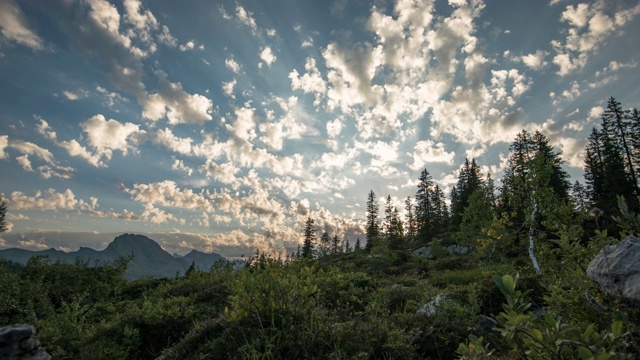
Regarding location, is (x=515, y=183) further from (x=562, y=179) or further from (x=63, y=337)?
(x=562, y=179)

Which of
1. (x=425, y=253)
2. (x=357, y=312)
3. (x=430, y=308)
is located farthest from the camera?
(x=425, y=253)

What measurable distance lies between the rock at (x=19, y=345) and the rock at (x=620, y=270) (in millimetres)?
8676

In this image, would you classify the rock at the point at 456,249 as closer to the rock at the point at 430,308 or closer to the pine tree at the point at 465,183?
the pine tree at the point at 465,183

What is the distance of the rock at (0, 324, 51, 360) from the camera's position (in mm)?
5383

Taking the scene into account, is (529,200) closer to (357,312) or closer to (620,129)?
(357,312)

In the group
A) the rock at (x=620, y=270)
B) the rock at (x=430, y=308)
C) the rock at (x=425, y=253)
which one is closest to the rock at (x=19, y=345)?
the rock at (x=430, y=308)

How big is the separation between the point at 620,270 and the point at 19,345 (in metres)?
8.89

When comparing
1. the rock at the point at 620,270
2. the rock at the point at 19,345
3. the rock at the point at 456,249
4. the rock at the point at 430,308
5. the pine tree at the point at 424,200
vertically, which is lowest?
the rock at the point at 19,345

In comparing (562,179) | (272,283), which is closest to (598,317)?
(272,283)

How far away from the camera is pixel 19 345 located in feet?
18.2

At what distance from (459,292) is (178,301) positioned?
8.78 m

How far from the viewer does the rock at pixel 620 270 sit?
300 cm

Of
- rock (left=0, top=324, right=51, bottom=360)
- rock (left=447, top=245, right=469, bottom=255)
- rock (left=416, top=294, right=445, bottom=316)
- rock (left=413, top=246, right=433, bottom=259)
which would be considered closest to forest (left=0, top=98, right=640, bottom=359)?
rock (left=416, top=294, right=445, bottom=316)

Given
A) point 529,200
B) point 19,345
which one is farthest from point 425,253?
point 19,345
